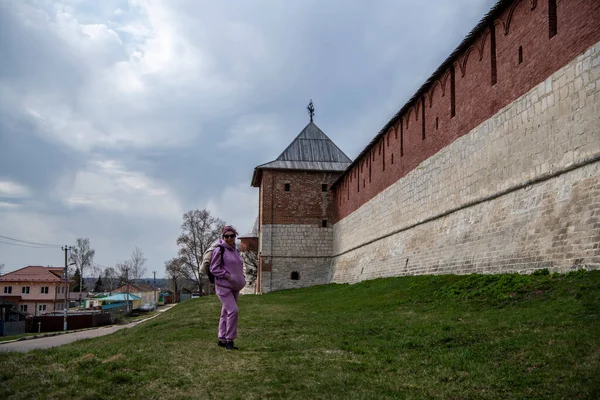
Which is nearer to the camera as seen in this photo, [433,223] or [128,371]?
[128,371]

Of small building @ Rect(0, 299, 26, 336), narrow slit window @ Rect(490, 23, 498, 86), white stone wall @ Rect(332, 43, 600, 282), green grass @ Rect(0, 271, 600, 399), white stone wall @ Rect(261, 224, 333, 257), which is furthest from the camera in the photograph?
small building @ Rect(0, 299, 26, 336)

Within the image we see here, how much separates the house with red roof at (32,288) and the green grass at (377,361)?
2395 inches

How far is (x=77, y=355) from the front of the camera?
589cm

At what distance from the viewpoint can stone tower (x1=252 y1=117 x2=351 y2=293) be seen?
33.4 meters

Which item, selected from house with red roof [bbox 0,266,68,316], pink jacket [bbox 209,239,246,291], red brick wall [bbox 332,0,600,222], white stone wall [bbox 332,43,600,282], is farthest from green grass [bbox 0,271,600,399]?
house with red roof [bbox 0,266,68,316]

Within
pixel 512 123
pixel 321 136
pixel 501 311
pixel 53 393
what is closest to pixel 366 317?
pixel 501 311

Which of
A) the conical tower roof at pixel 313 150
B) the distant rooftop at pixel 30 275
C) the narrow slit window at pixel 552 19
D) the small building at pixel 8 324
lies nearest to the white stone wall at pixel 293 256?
the conical tower roof at pixel 313 150

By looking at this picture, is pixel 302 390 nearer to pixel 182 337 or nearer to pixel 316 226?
pixel 182 337

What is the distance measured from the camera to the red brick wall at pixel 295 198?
3394 cm

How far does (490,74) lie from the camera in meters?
13.5

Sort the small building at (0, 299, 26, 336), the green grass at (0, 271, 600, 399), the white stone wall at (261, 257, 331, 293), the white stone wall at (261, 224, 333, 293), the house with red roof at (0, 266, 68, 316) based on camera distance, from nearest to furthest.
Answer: the green grass at (0, 271, 600, 399)
the white stone wall at (261, 257, 331, 293)
the white stone wall at (261, 224, 333, 293)
the small building at (0, 299, 26, 336)
the house with red roof at (0, 266, 68, 316)

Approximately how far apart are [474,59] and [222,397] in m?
12.8

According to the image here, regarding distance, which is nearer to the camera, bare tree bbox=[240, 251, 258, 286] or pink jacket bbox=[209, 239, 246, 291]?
pink jacket bbox=[209, 239, 246, 291]

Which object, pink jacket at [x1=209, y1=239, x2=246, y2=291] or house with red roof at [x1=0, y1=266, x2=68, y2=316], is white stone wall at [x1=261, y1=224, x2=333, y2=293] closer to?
pink jacket at [x1=209, y1=239, x2=246, y2=291]
